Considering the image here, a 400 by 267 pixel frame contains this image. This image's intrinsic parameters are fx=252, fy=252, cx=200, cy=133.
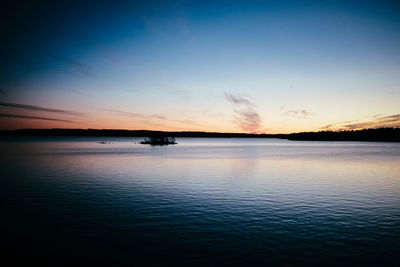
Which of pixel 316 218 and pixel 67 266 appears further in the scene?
pixel 316 218

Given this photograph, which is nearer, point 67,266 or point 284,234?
point 67,266

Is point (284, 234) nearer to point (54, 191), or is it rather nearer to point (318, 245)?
point (318, 245)

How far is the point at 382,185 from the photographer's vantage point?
33375 millimetres

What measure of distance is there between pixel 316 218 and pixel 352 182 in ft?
68.7

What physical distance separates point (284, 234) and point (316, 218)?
4.89 metres

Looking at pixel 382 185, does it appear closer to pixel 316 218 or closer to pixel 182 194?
pixel 316 218

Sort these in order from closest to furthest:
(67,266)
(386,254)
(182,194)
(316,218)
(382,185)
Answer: (67,266), (386,254), (316,218), (182,194), (382,185)

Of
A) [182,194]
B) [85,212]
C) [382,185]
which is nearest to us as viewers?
[85,212]

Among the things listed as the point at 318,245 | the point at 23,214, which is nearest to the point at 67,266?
the point at 23,214

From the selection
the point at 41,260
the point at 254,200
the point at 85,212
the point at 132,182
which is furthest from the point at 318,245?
the point at 132,182

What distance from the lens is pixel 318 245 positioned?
45.8ft

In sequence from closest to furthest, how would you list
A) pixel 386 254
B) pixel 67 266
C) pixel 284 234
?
pixel 67 266 → pixel 386 254 → pixel 284 234

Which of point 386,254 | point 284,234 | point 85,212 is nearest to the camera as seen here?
point 386,254

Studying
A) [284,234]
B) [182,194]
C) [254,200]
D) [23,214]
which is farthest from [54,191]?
[284,234]
